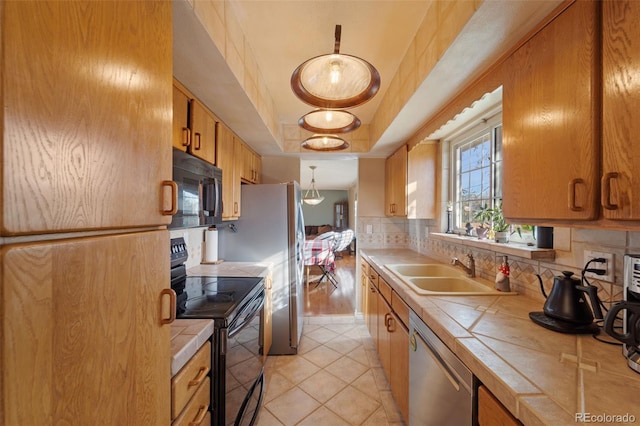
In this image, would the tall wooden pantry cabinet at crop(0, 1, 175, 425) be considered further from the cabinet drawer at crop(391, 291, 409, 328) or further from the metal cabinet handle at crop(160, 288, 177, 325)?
the cabinet drawer at crop(391, 291, 409, 328)

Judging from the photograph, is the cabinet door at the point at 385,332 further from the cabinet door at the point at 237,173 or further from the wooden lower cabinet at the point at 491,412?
the cabinet door at the point at 237,173

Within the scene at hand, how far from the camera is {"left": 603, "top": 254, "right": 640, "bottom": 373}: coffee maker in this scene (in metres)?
0.72

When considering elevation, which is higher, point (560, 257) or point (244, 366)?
point (560, 257)

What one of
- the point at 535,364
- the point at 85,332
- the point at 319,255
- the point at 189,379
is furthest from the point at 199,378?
the point at 319,255

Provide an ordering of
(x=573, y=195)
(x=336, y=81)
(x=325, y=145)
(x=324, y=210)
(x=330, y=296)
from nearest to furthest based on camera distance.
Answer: (x=573, y=195), (x=336, y=81), (x=325, y=145), (x=330, y=296), (x=324, y=210)

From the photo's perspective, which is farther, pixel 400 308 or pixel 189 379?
pixel 400 308

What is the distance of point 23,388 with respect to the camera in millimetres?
393

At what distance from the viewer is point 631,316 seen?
2.45 ft

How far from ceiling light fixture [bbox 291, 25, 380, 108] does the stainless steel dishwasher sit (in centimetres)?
115

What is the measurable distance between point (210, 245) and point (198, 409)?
1486 millimetres

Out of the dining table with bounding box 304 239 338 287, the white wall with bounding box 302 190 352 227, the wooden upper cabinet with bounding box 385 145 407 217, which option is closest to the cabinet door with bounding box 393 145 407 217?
the wooden upper cabinet with bounding box 385 145 407 217

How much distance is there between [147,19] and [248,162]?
6.76ft

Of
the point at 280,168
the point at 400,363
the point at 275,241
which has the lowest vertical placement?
the point at 400,363

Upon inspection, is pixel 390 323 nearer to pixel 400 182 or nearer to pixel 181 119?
pixel 400 182
